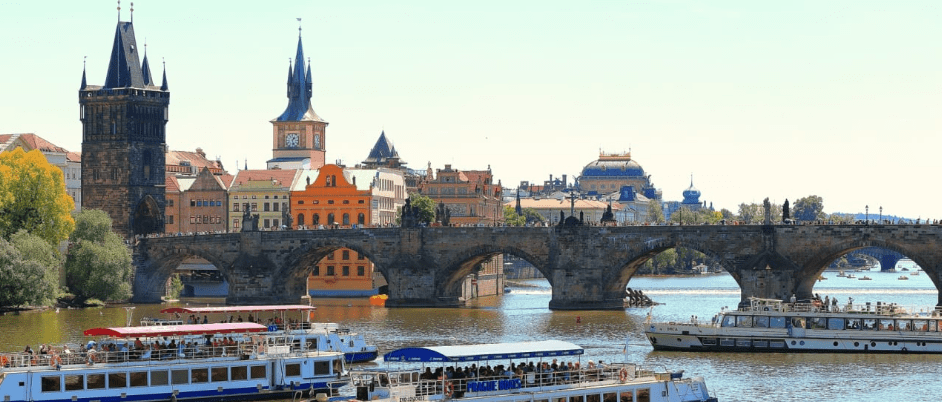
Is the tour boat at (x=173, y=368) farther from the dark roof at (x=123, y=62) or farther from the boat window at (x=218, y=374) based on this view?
the dark roof at (x=123, y=62)

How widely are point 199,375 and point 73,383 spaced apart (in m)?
5.97

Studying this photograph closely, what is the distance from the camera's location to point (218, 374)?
7600 centimetres

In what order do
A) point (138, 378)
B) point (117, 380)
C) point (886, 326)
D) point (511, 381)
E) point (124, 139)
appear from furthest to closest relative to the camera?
point (124, 139)
point (886, 326)
point (138, 378)
point (117, 380)
point (511, 381)

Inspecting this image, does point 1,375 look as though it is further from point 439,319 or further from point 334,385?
point 439,319

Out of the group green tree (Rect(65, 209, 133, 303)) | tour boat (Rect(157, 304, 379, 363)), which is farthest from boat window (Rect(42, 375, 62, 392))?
green tree (Rect(65, 209, 133, 303))

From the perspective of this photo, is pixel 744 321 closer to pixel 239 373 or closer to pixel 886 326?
pixel 886 326

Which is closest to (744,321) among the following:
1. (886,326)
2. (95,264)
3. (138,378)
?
(886,326)

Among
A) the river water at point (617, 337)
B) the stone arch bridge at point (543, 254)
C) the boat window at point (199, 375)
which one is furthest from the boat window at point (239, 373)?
the stone arch bridge at point (543, 254)

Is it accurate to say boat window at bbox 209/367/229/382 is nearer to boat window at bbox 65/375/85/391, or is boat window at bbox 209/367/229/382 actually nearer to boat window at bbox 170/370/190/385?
boat window at bbox 170/370/190/385

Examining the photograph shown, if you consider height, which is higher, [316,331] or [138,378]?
[316,331]

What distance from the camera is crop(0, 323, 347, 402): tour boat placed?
2830 inches

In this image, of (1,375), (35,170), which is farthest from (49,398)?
(35,170)

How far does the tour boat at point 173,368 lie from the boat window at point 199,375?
2 cm

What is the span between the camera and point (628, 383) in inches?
2625
